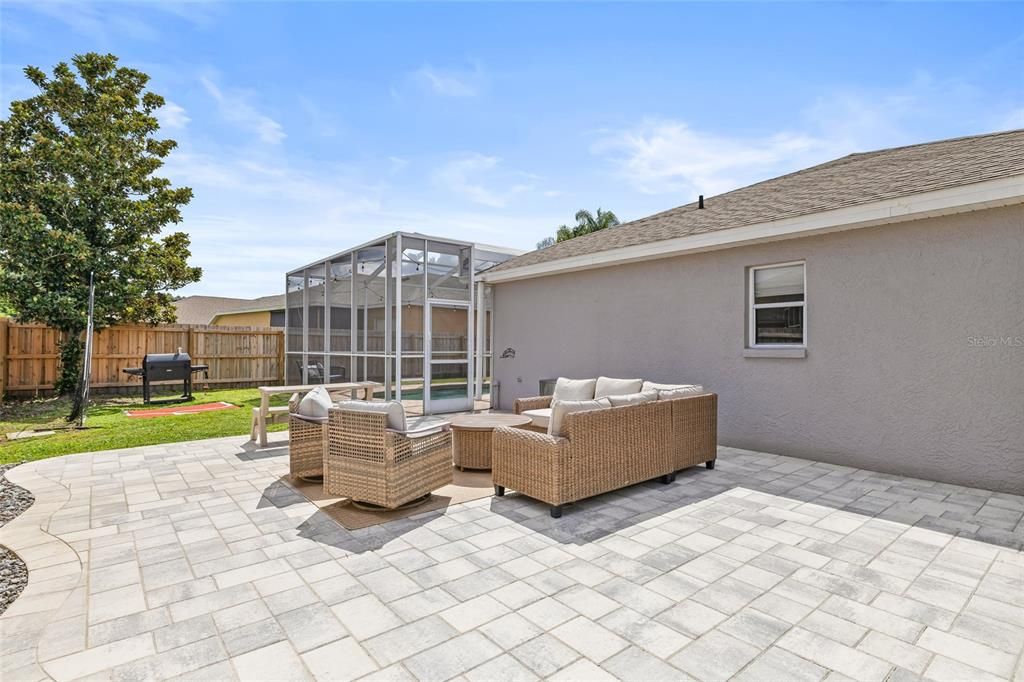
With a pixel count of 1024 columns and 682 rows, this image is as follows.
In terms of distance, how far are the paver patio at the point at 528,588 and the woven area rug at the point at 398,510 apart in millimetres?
174

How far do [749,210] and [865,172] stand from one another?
1.54m

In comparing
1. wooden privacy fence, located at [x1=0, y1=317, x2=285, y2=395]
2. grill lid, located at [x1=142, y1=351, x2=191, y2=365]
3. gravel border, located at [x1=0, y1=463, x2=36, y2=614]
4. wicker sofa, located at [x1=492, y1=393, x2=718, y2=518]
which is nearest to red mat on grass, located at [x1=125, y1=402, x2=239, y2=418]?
grill lid, located at [x1=142, y1=351, x2=191, y2=365]

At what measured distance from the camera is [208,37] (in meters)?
7.14

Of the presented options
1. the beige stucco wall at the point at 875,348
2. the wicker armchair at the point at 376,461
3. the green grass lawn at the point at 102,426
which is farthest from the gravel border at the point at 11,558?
the beige stucco wall at the point at 875,348

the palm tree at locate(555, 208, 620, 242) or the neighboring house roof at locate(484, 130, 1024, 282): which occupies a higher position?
the palm tree at locate(555, 208, 620, 242)

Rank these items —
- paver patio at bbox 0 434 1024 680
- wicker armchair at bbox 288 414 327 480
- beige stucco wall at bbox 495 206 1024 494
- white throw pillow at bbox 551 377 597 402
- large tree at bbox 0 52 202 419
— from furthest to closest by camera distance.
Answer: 1. large tree at bbox 0 52 202 419
2. white throw pillow at bbox 551 377 597 402
3. wicker armchair at bbox 288 414 327 480
4. beige stucco wall at bbox 495 206 1024 494
5. paver patio at bbox 0 434 1024 680

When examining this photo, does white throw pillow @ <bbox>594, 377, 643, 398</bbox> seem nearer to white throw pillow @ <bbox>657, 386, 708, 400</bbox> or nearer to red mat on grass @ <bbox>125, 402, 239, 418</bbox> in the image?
white throw pillow @ <bbox>657, 386, 708, 400</bbox>

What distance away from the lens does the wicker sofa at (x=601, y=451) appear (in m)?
4.18

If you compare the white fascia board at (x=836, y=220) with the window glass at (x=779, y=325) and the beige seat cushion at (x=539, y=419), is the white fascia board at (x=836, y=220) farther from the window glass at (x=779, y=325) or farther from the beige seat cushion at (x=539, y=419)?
the beige seat cushion at (x=539, y=419)

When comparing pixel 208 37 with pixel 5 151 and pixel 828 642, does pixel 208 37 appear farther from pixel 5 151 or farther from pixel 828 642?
pixel 828 642

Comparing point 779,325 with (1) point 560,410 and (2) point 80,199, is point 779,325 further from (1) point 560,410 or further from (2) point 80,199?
(2) point 80,199

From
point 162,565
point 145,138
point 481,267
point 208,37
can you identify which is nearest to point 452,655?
point 162,565

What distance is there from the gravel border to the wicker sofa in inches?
132

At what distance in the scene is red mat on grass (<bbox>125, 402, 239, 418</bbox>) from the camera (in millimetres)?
9953
